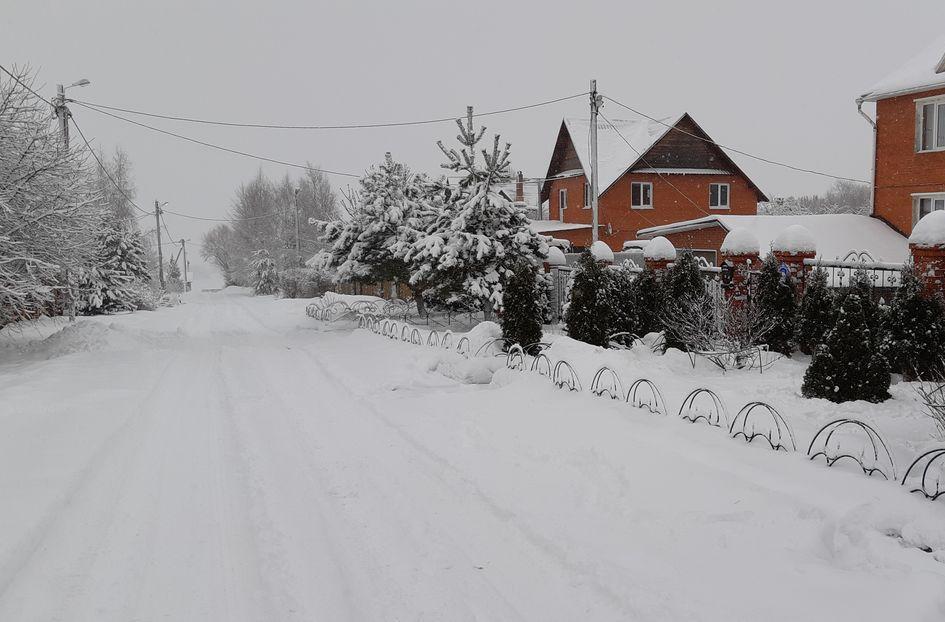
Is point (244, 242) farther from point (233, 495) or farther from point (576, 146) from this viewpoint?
point (233, 495)

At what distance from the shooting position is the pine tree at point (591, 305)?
40.1 ft

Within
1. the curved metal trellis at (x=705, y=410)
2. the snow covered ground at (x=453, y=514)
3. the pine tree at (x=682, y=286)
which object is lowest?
the snow covered ground at (x=453, y=514)

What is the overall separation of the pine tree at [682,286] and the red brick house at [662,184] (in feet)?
63.3

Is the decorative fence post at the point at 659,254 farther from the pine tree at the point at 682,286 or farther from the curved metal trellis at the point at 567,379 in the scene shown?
the curved metal trellis at the point at 567,379

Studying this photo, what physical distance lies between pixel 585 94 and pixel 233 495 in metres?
19.6

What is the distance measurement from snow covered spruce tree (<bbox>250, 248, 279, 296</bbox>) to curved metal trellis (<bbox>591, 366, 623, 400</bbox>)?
165ft

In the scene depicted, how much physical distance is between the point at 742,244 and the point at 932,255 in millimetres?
3456

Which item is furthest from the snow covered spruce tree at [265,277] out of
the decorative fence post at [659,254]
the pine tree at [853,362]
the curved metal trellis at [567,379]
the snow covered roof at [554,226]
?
the pine tree at [853,362]

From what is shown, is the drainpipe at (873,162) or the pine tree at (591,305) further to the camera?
the drainpipe at (873,162)

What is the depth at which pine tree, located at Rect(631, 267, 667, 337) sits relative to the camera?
12703 mm

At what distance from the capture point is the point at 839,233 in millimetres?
19109

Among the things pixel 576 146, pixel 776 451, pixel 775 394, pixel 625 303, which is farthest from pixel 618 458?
pixel 576 146

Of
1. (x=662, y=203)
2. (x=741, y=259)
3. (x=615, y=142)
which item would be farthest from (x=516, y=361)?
(x=615, y=142)

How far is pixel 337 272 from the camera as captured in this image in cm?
1934
